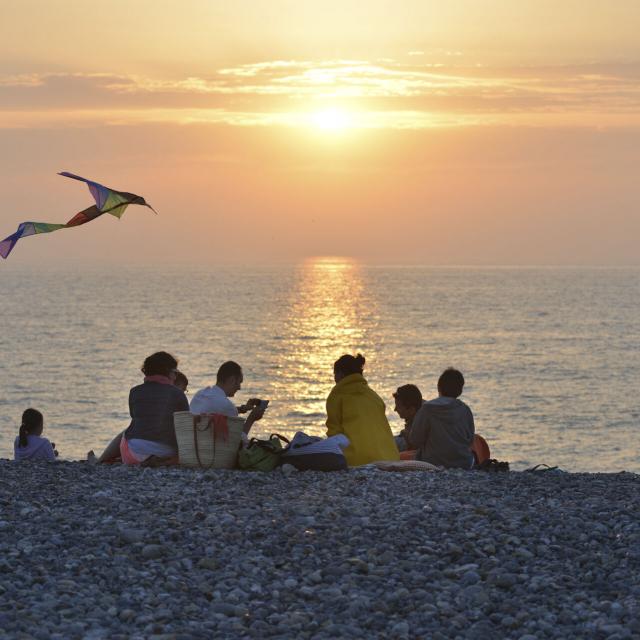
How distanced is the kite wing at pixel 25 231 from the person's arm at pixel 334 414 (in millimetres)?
4089

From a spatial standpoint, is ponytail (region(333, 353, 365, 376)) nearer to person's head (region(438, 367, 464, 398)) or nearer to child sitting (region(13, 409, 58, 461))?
person's head (region(438, 367, 464, 398))

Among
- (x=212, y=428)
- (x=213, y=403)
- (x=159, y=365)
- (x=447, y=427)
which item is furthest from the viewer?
(x=447, y=427)

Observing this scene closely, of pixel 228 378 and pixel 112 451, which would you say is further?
pixel 112 451

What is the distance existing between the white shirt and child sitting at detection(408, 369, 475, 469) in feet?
7.46

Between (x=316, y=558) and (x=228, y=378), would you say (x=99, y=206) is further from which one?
(x=316, y=558)

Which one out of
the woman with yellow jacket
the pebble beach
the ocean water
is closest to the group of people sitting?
the woman with yellow jacket

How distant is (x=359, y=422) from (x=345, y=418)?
17 centimetres

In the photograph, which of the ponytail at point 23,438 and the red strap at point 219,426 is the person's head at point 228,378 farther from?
the ponytail at point 23,438

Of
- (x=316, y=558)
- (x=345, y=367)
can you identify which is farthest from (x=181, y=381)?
(x=316, y=558)

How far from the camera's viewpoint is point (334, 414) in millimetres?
13219

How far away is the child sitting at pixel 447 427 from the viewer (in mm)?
13234

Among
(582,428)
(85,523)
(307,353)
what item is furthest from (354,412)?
(307,353)

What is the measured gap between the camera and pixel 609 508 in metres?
10.5

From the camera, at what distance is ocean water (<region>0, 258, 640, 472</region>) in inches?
1770
